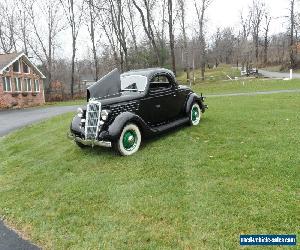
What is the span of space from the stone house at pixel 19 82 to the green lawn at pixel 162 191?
23.7 metres

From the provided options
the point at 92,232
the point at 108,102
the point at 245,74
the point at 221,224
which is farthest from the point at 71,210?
the point at 245,74

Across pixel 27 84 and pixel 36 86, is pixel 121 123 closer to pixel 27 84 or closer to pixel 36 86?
pixel 27 84

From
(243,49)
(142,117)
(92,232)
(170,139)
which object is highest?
(243,49)

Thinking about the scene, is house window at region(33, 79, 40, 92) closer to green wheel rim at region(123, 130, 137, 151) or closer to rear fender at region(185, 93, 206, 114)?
rear fender at region(185, 93, 206, 114)

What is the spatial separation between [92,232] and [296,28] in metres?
58.3

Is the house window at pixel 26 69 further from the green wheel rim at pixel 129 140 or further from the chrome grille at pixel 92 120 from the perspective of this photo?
the green wheel rim at pixel 129 140

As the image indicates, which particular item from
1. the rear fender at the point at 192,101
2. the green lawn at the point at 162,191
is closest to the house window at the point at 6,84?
the green lawn at the point at 162,191

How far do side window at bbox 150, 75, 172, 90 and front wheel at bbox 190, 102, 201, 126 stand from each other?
120 cm

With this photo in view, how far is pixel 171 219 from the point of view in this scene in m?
4.23

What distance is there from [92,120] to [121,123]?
757 mm

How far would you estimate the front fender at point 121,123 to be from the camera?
6.88 metres

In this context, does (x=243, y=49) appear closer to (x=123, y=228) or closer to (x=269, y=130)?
(x=269, y=130)

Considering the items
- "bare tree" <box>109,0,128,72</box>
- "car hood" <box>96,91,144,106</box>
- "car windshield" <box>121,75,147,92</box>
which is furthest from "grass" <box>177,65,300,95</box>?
"car hood" <box>96,91,144,106</box>

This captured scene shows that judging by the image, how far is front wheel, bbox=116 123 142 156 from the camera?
708 cm
